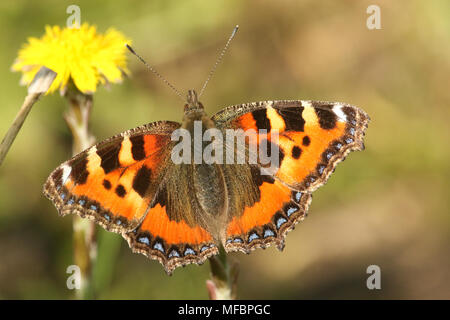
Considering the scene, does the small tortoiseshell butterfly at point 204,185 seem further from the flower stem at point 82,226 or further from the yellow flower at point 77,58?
the yellow flower at point 77,58

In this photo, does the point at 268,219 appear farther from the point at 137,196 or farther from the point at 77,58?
the point at 77,58

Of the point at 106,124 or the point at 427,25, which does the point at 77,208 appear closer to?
the point at 106,124

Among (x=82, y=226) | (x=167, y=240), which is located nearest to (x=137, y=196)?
(x=167, y=240)

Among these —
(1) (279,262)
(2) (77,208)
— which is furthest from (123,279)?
(2) (77,208)

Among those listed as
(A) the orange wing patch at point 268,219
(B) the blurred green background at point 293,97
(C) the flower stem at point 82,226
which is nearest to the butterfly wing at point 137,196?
(A) the orange wing patch at point 268,219

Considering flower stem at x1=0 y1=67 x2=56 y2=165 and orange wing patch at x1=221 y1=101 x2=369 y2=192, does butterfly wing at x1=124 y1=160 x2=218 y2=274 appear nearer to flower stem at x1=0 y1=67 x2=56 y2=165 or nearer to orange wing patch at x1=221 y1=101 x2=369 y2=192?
orange wing patch at x1=221 y1=101 x2=369 y2=192

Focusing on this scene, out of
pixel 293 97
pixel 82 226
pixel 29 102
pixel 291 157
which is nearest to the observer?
pixel 29 102

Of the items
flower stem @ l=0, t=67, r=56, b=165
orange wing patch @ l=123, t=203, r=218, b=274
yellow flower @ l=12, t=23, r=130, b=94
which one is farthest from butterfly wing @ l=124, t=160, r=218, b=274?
yellow flower @ l=12, t=23, r=130, b=94
